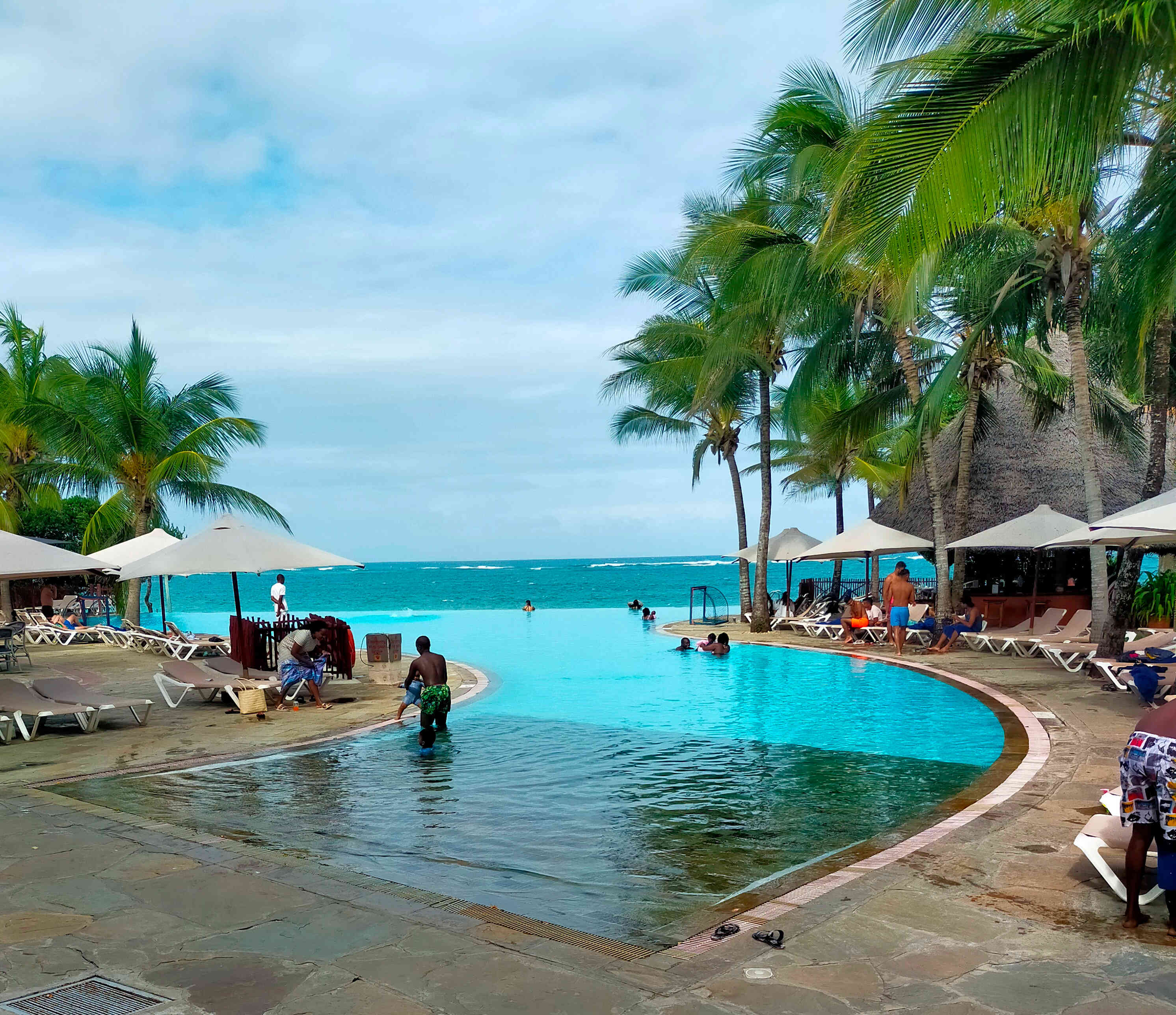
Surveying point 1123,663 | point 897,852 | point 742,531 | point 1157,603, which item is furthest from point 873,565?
point 897,852

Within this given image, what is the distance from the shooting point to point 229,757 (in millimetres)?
9055

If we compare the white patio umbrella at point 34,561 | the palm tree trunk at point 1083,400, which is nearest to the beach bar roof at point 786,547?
the palm tree trunk at point 1083,400

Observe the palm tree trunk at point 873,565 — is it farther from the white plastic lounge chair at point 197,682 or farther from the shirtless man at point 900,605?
the white plastic lounge chair at point 197,682

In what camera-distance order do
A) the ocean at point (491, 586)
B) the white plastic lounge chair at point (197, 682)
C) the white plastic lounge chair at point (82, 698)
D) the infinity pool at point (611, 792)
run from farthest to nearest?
the ocean at point (491, 586), the white plastic lounge chair at point (197, 682), the white plastic lounge chair at point (82, 698), the infinity pool at point (611, 792)

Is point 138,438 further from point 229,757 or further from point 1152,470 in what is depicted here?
point 1152,470

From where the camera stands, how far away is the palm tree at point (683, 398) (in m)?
22.5

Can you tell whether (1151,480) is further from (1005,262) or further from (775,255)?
(775,255)

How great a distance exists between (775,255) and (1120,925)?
48.2 feet

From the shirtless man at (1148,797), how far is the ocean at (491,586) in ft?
96.3

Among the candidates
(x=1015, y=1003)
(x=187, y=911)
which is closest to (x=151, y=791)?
(x=187, y=911)

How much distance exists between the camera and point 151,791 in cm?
764

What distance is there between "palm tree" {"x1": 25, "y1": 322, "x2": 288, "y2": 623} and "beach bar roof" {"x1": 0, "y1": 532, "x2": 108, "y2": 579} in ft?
39.0

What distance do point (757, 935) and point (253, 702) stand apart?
839 cm

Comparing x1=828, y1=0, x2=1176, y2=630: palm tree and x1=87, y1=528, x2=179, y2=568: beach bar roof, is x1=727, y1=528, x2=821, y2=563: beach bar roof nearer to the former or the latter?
x1=87, y1=528, x2=179, y2=568: beach bar roof
